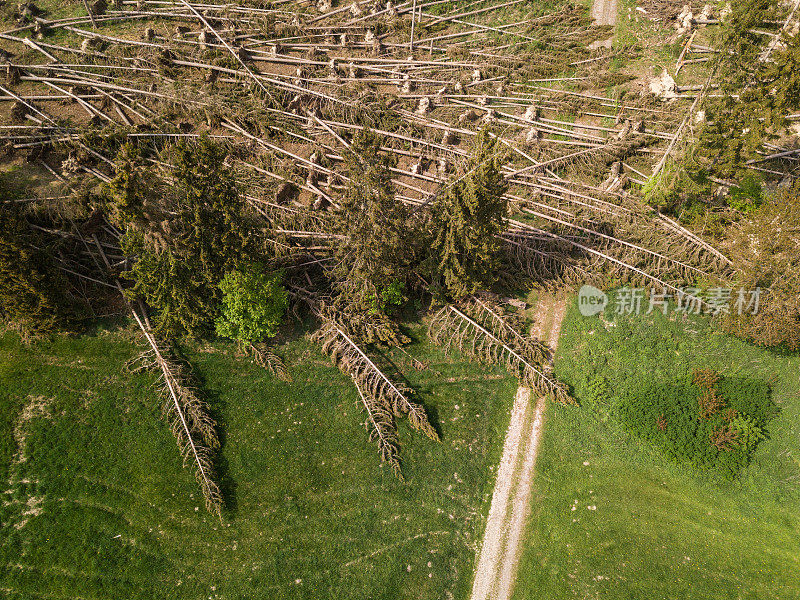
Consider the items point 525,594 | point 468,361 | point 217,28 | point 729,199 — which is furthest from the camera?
point 217,28

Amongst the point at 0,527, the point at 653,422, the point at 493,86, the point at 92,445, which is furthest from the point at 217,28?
the point at 653,422

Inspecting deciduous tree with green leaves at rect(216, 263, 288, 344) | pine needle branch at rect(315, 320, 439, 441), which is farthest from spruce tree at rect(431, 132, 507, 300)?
deciduous tree with green leaves at rect(216, 263, 288, 344)

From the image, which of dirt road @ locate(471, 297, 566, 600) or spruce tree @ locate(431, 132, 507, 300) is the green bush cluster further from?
spruce tree @ locate(431, 132, 507, 300)

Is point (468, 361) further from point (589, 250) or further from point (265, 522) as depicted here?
point (265, 522)

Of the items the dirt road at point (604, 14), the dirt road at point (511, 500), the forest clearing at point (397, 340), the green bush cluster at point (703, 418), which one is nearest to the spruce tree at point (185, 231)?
the forest clearing at point (397, 340)

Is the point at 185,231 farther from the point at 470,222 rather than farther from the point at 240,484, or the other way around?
the point at 470,222

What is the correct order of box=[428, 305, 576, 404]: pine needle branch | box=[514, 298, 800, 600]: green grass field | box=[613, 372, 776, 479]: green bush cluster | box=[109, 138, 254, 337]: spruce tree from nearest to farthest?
1. box=[109, 138, 254, 337]: spruce tree
2. box=[514, 298, 800, 600]: green grass field
3. box=[613, 372, 776, 479]: green bush cluster
4. box=[428, 305, 576, 404]: pine needle branch
